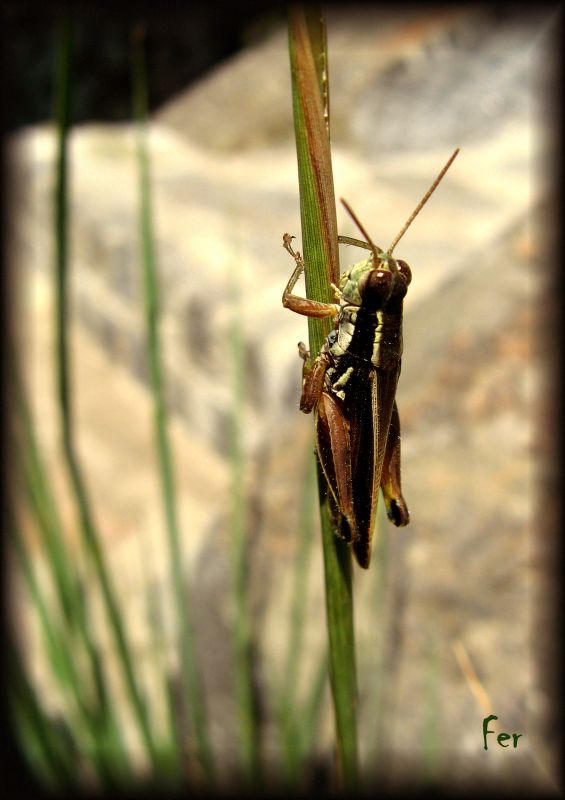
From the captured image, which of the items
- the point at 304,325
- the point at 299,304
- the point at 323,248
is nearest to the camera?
the point at 323,248

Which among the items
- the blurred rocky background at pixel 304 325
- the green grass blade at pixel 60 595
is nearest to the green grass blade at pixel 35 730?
the green grass blade at pixel 60 595

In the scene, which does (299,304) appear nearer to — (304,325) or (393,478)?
(393,478)

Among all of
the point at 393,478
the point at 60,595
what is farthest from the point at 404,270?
the point at 60,595

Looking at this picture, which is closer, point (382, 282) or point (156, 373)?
point (382, 282)

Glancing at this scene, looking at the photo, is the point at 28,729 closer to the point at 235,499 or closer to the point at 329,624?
the point at 235,499

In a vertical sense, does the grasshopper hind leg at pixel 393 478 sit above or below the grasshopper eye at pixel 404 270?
below

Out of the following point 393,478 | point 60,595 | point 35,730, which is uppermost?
point 393,478

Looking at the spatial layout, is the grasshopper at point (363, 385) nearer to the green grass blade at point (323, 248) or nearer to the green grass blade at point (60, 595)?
the green grass blade at point (323, 248)

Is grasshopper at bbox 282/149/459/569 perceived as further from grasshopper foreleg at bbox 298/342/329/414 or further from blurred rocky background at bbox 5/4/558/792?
blurred rocky background at bbox 5/4/558/792

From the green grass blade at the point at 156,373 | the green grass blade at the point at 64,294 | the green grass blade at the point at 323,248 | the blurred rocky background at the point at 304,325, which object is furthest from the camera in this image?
the blurred rocky background at the point at 304,325
